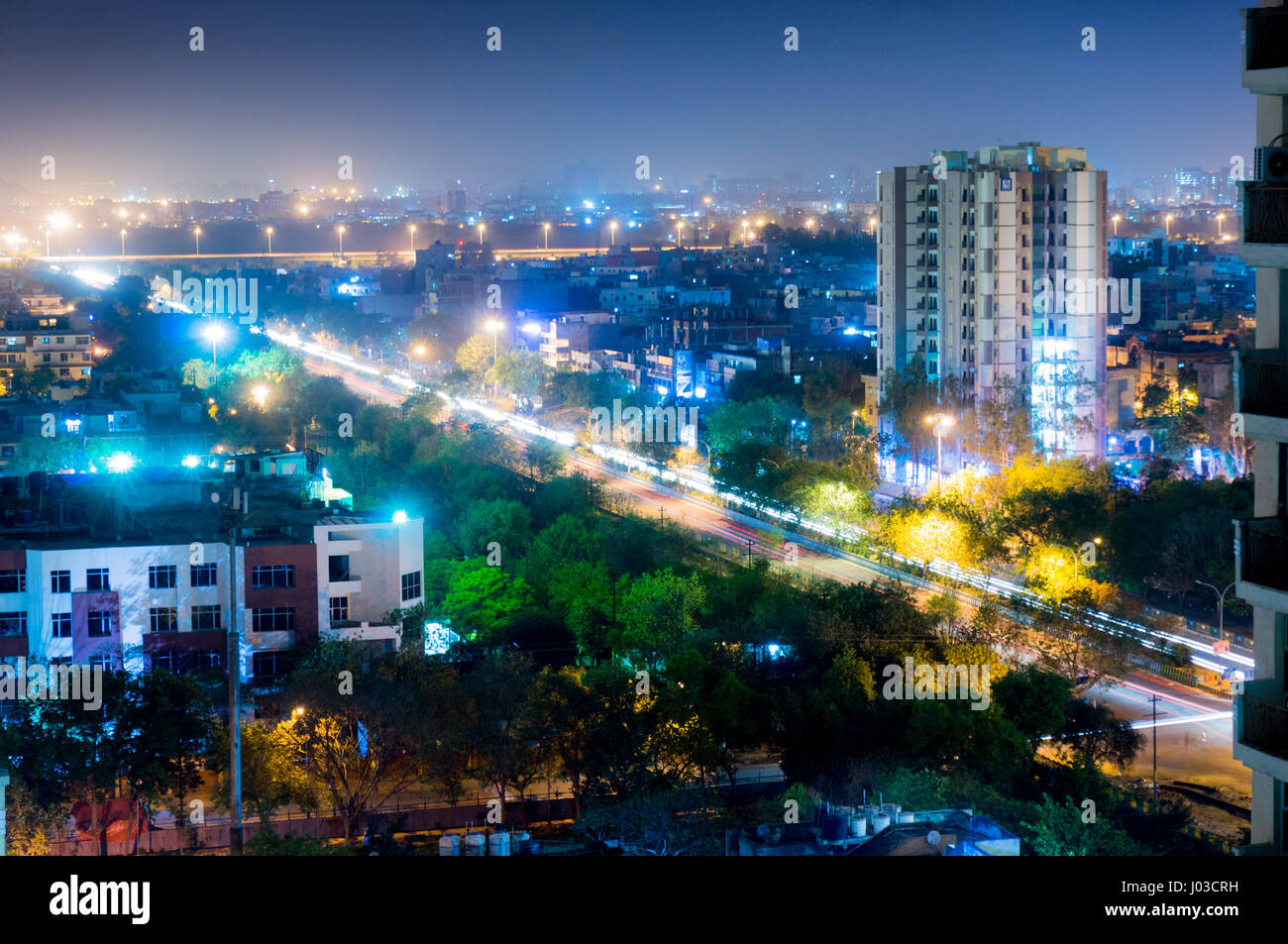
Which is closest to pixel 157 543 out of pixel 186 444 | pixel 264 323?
pixel 186 444

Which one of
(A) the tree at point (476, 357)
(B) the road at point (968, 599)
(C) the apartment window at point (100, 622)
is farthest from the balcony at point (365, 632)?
(A) the tree at point (476, 357)

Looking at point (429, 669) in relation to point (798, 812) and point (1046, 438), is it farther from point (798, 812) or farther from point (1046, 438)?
point (1046, 438)

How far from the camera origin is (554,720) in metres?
6.19

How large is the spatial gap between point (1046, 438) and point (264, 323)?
76.7 ft

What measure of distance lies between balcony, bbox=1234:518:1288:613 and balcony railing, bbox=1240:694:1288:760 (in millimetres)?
112

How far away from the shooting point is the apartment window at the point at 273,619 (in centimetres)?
763

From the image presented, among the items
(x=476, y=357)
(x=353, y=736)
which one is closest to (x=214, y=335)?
(x=476, y=357)

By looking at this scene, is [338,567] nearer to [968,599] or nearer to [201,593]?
→ [201,593]

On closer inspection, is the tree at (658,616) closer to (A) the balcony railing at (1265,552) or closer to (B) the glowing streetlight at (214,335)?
(A) the balcony railing at (1265,552)

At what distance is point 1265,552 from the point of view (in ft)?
5.45

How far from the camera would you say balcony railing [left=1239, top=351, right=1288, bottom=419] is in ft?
5.49

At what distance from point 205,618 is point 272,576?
0.40m

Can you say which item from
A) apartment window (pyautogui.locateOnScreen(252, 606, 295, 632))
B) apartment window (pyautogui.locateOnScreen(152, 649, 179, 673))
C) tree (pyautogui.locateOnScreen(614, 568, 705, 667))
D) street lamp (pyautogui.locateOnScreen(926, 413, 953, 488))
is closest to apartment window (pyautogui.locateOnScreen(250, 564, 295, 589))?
apartment window (pyautogui.locateOnScreen(252, 606, 295, 632))

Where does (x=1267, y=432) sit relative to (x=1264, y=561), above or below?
above
